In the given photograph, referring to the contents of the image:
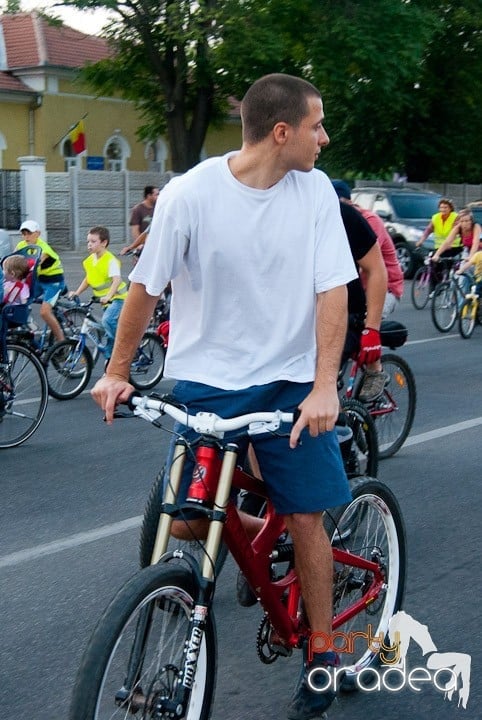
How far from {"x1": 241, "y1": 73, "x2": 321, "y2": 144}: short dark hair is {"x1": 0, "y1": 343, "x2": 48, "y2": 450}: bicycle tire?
5322mm

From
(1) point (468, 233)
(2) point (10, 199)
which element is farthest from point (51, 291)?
(2) point (10, 199)

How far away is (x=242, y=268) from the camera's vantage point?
3.32 meters

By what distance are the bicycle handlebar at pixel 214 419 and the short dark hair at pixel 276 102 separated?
2.43 ft

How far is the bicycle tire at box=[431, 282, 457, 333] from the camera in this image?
1599 cm

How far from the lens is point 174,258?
3.30 m

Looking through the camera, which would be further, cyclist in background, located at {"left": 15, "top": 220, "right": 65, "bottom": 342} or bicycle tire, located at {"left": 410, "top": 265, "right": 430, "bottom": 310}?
bicycle tire, located at {"left": 410, "top": 265, "right": 430, "bottom": 310}

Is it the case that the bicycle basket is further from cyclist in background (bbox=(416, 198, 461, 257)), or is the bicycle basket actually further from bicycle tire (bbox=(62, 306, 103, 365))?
cyclist in background (bbox=(416, 198, 461, 257))

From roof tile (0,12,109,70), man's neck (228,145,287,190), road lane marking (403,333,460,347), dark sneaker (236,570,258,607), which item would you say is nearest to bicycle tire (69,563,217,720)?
dark sneaker (236,570,258,607)

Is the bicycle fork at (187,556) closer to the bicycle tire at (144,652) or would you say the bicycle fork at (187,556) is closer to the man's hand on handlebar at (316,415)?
the bicycle tire at (144,652)

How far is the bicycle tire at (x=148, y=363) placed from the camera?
11.2m

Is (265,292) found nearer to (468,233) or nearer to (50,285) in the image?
(50,285)

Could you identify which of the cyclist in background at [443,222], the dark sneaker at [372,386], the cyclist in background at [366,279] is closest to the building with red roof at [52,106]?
the cyclist in background at [443,222]

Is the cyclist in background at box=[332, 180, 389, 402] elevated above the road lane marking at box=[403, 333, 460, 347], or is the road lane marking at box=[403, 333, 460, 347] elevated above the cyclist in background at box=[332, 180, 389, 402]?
the cyclist in background at box=[332, 180, 389, 402]

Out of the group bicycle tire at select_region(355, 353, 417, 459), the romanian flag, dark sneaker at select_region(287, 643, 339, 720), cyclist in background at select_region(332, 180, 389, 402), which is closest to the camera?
dark sneaker at select_region(287, 643, 339, 720)
